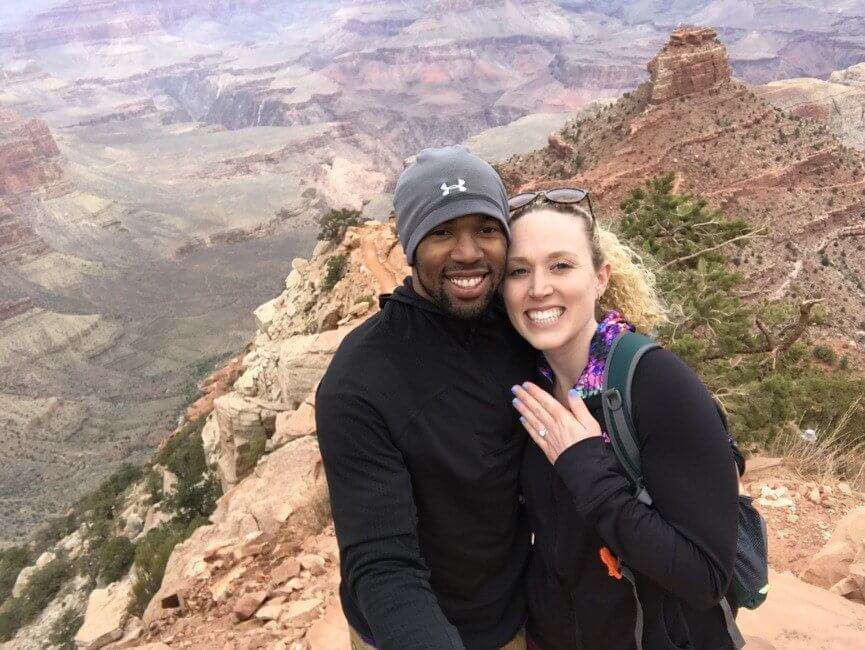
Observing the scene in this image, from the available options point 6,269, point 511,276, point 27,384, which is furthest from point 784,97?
point 6,269

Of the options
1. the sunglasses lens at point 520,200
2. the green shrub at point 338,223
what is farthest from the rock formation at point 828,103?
the sunglasses lens at point 520,200

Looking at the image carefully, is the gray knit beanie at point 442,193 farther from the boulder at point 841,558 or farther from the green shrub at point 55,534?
the green shrub at point 55,534

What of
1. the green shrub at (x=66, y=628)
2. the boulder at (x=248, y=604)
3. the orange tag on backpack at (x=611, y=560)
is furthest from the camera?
the green shrub at (x=66, y=628)

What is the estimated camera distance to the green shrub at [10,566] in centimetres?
1744

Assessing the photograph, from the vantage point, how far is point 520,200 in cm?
222

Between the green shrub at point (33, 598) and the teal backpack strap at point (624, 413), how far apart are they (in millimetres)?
16433

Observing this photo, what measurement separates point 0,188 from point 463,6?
143 m

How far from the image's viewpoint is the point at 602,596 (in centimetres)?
206

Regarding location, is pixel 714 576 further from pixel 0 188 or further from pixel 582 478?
pixel 0 188

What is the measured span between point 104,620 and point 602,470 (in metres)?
7.95

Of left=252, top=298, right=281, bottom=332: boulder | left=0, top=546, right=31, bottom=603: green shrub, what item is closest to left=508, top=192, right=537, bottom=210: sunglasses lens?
left=252, top=298, right=281, bottom=332: boulder

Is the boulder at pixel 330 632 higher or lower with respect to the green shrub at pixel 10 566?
higher

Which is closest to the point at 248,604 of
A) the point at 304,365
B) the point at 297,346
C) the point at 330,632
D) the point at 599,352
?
the point at 330,632

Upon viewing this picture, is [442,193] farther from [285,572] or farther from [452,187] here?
[285,572]
